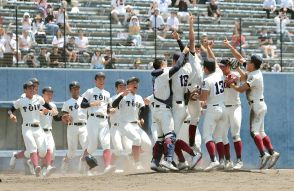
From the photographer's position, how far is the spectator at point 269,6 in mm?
29297

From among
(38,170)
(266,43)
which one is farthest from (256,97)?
(266,43)

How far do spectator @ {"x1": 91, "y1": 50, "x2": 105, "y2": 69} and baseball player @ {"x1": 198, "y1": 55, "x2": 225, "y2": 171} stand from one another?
7090 millimetres

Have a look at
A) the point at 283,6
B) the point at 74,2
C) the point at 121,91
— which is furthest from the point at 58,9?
the point at 283,6

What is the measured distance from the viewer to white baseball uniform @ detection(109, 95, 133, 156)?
20.4 meters

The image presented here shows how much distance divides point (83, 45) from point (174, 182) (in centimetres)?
967

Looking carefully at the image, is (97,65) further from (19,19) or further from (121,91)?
(121,91)

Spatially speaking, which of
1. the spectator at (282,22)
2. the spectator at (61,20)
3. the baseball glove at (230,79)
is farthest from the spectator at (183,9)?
the baseball glove at (230,79)

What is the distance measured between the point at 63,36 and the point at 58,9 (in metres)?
1.67

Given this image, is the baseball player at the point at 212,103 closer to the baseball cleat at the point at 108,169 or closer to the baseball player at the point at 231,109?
the baseball player at the point at 231,109

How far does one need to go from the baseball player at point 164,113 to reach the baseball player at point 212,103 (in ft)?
1.92

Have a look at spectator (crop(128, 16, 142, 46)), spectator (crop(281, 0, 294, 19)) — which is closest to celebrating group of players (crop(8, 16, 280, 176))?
spectator (crop(128, 16, 142, 46))

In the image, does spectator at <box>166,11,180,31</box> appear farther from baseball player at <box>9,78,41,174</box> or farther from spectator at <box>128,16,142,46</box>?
baseball player at <box>9,78,41,174</box>

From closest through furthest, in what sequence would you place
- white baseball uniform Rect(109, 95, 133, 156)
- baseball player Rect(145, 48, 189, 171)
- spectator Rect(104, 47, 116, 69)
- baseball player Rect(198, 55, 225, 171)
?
baseball player Rect(145, 48, 189, 171) < baseball player Rect(198, 55, 225, 171) < white baseball uniform Rect(109, 95, 133, 156) < spectator Rect(104, 47, 116, 69)

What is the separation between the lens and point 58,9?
2536cm
